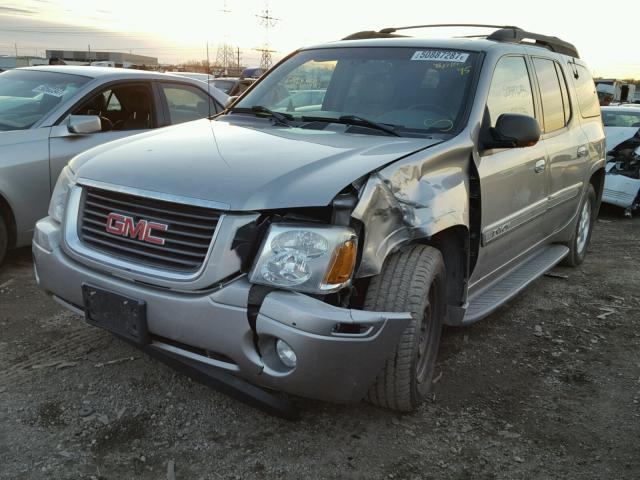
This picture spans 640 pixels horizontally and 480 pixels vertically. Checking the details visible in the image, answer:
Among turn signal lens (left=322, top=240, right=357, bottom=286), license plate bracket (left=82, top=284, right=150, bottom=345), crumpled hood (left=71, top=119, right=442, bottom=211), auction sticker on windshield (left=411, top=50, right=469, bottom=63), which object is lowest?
license plate bracket (left=82, top=284, right=150, bottom=345)

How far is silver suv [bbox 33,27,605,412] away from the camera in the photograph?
2354 millimetres

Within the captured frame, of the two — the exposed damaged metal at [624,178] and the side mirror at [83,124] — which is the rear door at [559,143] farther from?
the exposed damaged metal at [624,178]

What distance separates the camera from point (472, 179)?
127 inches

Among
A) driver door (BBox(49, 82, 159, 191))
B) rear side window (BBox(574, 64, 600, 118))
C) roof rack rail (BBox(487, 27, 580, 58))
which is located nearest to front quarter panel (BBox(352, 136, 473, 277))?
roof rack rail (BBox(487, 27, 580, 58))

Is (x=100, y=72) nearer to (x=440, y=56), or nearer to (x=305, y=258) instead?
(x=440, y=56)

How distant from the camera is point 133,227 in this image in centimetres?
260

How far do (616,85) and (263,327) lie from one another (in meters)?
35.7

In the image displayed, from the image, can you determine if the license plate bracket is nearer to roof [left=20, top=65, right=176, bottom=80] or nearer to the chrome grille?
the chrome grille

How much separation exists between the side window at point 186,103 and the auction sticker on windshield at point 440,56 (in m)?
2.82

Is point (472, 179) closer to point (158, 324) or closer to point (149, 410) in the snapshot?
point (158, 324)

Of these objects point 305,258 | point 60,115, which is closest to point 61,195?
point 305,258

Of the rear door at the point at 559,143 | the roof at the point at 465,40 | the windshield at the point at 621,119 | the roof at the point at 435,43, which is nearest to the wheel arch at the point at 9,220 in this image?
the roof at the point at 465,40

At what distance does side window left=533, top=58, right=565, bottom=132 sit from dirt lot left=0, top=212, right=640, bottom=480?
1516mm

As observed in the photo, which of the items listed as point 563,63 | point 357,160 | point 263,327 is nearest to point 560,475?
point 263,327
